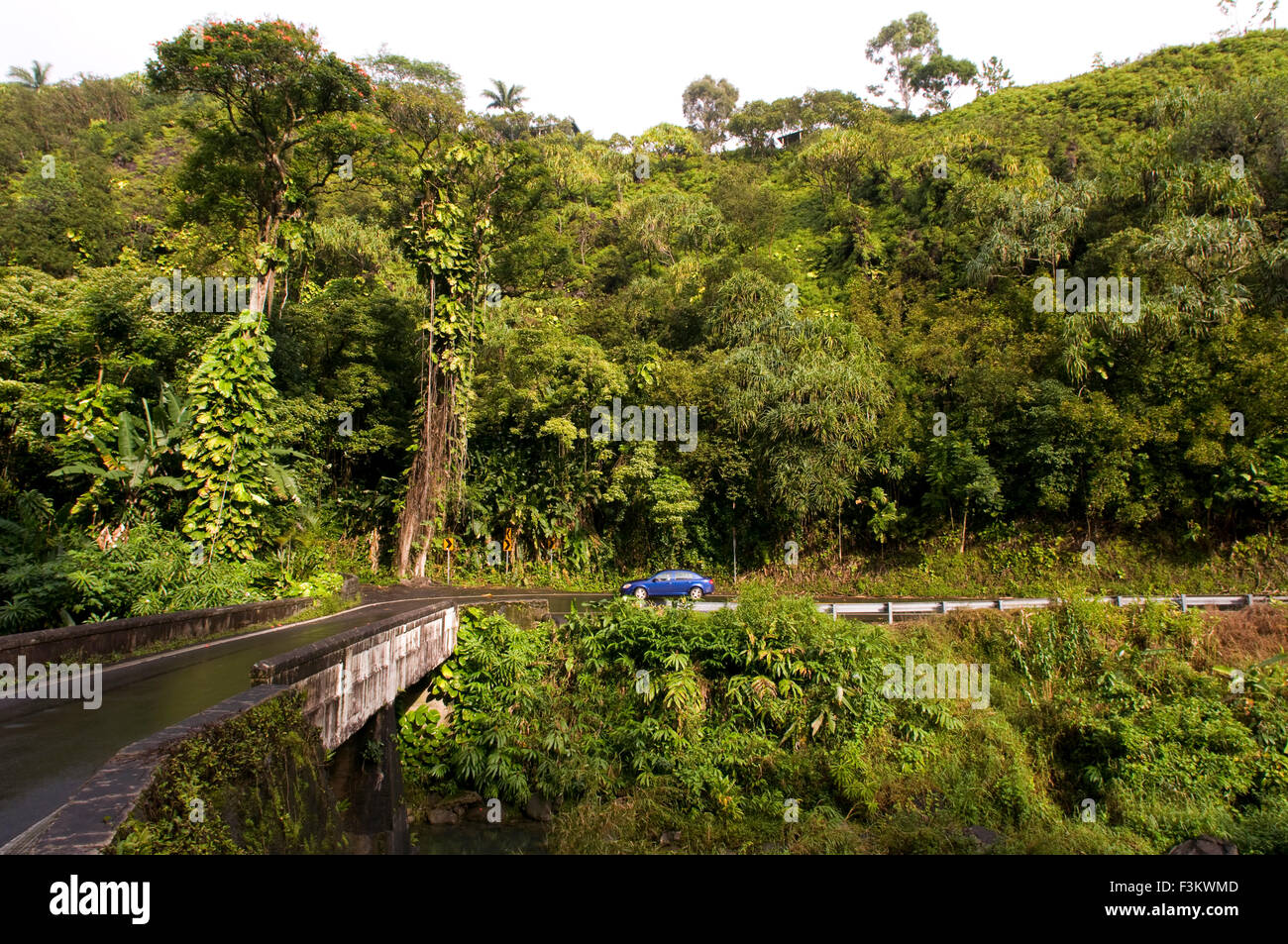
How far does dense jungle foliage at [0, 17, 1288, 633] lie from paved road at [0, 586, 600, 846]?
3.14 m

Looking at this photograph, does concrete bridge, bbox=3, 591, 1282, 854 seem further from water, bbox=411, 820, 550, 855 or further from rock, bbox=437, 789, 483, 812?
rock, bbox=437, 789, 483, 812

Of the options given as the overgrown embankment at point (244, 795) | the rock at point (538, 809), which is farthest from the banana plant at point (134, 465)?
the overgrown embankment at point (244, 795)

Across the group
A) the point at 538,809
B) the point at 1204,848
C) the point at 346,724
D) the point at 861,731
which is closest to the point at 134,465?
the point at 346,724

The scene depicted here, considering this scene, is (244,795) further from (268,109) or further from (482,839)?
(268,109)

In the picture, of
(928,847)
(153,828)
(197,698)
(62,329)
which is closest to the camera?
(153,828)

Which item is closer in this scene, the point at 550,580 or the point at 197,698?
the point at 197,698

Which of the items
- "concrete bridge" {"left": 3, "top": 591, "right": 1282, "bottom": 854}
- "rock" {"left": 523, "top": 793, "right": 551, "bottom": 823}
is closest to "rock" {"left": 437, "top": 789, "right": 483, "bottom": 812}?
"rock" {"left": 523, "top": 793, "right": 551, "bottom": 823}

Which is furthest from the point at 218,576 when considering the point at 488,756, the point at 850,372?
the point at 850,372

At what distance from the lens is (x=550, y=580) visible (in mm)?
22656

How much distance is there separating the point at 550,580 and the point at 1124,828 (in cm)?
1587

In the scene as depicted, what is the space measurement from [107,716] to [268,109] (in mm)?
20661

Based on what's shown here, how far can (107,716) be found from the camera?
6.72 meters
